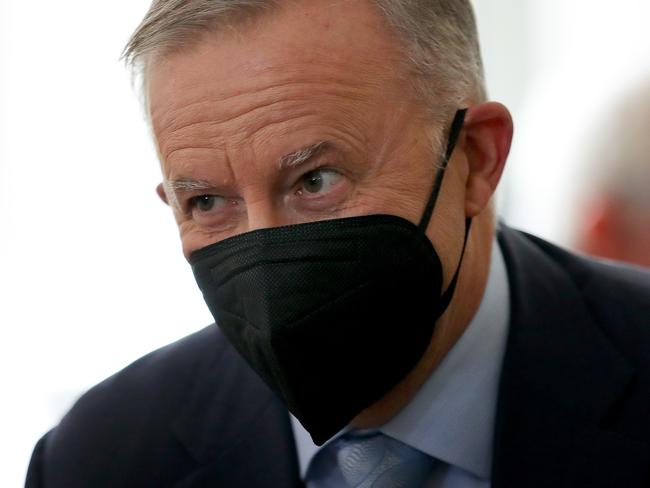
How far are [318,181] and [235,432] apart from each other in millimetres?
605

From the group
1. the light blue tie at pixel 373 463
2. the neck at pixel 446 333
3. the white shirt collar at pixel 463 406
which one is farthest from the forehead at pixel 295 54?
the light blue tie at pixel 373 463

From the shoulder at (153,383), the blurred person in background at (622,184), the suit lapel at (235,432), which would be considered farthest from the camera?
the blurred person in background at (622,184)

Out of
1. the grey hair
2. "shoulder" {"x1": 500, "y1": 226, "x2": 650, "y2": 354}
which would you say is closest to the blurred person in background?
"shoulder" {"x1": 500, "y1": 226, "x2": 650, "y2": 354}

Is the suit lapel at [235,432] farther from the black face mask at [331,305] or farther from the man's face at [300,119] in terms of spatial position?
the man's face at [300,119]

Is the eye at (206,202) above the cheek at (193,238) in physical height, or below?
above

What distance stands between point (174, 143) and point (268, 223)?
23 centimetres

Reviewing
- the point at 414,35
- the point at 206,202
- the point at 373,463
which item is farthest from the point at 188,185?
the point at 373,463

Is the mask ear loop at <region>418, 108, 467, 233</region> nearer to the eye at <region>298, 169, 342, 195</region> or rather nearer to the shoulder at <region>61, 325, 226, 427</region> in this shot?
the eye at <region>298, 169, 342, 195</region>

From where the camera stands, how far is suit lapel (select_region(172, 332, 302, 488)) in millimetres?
1922

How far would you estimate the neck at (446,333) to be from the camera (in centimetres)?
182

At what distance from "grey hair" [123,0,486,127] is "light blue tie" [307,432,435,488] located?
24.0 inches

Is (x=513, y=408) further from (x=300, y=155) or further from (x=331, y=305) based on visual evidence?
(x=300, y=155)

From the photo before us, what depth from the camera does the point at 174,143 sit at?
67.2 inches

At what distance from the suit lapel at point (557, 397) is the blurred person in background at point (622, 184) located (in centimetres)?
158
